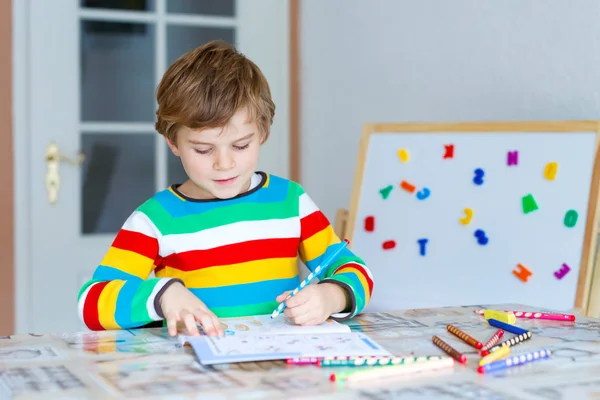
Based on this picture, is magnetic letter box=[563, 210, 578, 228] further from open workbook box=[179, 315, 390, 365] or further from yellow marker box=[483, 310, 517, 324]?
open workbook box=[179, 315, 390, 365]

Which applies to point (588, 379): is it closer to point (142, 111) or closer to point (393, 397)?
point (393, 397)

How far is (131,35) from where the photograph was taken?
2887mm

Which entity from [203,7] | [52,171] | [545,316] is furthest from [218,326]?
[203,7]

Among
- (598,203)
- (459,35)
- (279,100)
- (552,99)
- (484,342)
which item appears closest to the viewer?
(484,342)

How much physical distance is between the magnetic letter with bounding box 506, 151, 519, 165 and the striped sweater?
0.57m

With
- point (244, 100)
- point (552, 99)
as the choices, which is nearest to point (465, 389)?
point (244, 100)

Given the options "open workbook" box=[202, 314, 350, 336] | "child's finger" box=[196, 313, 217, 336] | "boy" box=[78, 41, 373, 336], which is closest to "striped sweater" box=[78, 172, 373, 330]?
"boy" box=[78, 41, 373, 336]

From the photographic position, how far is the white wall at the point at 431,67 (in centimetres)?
182

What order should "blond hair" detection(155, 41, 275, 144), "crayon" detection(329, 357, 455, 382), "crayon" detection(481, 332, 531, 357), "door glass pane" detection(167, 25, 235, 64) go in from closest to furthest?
1. "crayon" detection(329, 357, 455, 382)
2. "crayon" detection(481, 332, 531, 357)
3. "blond hair" detection(155, 41, 275, 144)
4. "door glass pane" detection(167, 25, 235, 64)

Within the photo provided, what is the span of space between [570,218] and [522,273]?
0.16 metres

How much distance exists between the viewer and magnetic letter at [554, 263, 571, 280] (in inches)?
64.2

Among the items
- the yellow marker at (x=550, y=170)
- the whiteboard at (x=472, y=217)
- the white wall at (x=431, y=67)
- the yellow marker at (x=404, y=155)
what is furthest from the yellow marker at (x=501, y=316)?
the yellow marker at (x=404, y=155)

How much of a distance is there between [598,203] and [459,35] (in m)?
0.76

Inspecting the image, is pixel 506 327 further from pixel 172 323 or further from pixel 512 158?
pixel 512 158
